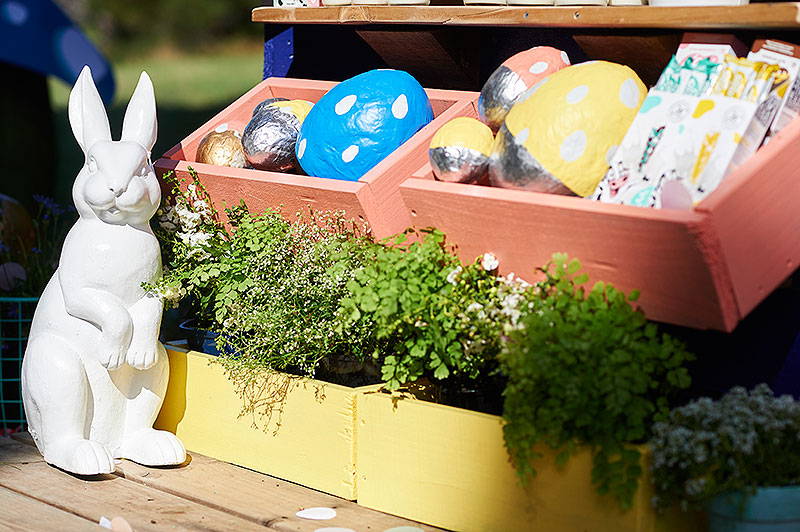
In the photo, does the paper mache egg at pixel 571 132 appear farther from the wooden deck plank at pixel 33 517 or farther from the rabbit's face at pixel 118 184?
the wooden deck plank at pixel 33 517

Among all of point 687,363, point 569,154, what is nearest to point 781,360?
point 687,363

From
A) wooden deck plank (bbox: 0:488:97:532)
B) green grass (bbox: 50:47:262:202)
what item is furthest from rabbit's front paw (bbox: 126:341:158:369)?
green grass (bbox: 50:47:262:202)

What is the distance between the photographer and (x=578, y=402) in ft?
7.29

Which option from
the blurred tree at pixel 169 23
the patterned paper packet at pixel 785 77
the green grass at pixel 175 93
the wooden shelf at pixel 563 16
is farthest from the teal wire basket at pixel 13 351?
the blurred tree at pixel 169 23

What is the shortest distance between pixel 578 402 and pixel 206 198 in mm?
1368

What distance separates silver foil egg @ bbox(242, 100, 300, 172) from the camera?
3.11 metres

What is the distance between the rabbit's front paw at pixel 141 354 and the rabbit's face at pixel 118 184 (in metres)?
0.32

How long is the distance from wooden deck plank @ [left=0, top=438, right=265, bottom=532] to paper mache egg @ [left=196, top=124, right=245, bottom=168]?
3.11ft

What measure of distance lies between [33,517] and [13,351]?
1271mm

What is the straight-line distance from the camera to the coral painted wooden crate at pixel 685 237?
83.2 inches

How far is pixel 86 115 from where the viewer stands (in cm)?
288

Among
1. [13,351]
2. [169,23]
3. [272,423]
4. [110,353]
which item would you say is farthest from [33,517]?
[169,23]

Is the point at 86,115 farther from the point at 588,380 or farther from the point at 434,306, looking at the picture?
the point at 588,380

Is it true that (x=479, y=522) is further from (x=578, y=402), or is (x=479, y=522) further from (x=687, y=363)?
(x=687, y=363)
